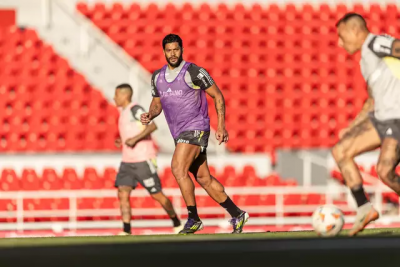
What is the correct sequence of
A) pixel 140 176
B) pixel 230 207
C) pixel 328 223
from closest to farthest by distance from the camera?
pixel 328 223 → pixel 230 207 → pixel 140 176

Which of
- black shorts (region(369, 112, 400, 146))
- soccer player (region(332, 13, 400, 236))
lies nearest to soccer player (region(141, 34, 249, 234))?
soccer player (region(332, 13, 400, 236))

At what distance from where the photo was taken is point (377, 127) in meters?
7.46

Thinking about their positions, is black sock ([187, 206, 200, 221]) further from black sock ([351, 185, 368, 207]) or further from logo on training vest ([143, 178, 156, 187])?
logo on training vest ([143, 178, 156, 187])

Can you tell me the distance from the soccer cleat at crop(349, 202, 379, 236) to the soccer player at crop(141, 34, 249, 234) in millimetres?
1574

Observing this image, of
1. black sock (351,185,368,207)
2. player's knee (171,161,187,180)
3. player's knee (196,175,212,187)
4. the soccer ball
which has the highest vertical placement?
player's knee (171,161,187,180)

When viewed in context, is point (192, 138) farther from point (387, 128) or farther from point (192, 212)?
point (387, 128)

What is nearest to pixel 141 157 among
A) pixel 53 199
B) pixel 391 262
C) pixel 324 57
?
pixel 53 199

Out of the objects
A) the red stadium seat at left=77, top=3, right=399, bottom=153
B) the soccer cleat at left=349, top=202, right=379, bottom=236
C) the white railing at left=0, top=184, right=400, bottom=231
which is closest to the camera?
the soccer cleat at left=349, top=202, right=379, bottom=236

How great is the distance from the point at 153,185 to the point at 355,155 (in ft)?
11.1

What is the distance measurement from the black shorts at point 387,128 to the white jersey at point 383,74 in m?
0.03

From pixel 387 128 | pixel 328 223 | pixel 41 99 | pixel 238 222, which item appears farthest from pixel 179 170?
pixel 41 99

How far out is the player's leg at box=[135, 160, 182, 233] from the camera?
10227mm

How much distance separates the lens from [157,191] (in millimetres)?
10242

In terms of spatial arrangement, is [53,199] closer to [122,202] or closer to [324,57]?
[122,202]
